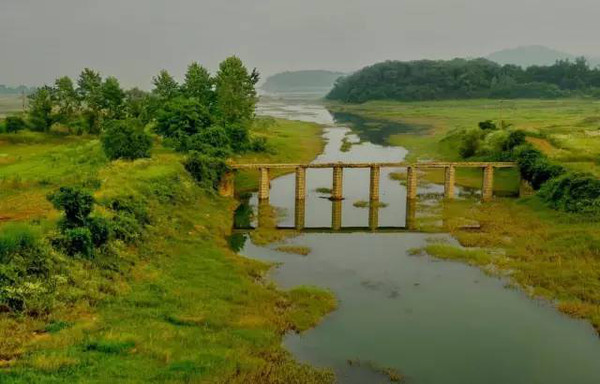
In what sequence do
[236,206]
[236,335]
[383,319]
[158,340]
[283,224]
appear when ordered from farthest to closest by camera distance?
[236,206] < [283,224] < [383,319] < [236,335] < [158,340]

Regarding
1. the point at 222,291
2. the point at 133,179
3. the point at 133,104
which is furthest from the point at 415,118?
the point at 222,291

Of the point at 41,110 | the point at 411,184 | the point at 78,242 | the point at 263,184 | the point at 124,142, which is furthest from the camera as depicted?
the point at 41,110

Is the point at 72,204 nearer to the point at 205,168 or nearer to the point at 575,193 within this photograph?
the point at 205,168

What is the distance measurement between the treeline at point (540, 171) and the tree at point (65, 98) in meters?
64.8

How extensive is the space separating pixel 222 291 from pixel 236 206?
1090 inches

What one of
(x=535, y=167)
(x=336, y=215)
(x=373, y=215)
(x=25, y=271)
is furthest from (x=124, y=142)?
(x=535, y=167)

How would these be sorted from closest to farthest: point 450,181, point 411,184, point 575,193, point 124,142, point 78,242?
1. point 78,242
2. point 575,193
3. point 124,142
4. point 411,184
5. point 450,181

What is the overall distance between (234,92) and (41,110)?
104 ft

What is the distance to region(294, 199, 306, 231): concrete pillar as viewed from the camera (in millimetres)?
55216

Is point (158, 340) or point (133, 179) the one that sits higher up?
point (133, 179)

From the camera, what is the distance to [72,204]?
34.5m

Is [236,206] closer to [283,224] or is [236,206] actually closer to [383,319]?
[283,224]

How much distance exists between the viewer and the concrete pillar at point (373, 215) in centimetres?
5499

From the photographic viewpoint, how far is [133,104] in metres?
95.7
